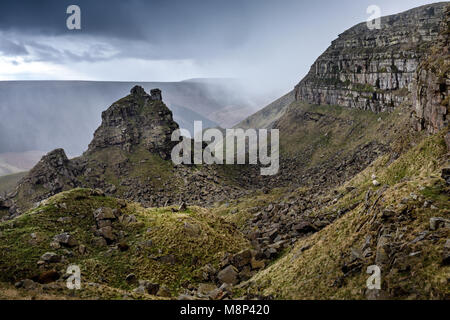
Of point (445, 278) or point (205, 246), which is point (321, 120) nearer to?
point (205, 246)

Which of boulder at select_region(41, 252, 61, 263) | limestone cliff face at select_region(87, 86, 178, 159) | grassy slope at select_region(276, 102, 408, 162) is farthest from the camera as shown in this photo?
limestone cliff face at select_region(87, 86, 178, 159)

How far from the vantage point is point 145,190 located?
105250mm

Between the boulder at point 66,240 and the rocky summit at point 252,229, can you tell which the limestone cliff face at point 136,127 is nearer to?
the rocky summit at point 252,229

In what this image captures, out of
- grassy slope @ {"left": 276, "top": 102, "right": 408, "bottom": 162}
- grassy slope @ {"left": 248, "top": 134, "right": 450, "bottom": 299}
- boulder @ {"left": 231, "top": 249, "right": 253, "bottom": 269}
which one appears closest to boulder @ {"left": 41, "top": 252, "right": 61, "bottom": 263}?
boulder @ {"left": 231, "top": 249, "right": 253, "bottom": 269}

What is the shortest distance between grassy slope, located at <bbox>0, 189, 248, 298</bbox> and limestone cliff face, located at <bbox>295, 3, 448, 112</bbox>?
9128cm

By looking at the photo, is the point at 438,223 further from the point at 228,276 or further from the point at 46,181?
the point at 46,181

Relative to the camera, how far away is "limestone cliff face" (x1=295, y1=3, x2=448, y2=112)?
120438 mm

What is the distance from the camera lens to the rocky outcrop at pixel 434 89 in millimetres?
47906

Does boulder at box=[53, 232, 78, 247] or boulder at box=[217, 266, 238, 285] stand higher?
boulder at box=[53, 232, 78, 247]

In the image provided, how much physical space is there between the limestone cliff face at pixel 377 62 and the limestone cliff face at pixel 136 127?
270ft

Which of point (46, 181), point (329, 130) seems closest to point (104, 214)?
point (46, 181)

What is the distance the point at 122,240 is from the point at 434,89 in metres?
49.9

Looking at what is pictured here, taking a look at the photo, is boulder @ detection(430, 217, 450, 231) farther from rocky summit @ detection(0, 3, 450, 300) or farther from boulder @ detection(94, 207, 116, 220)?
boulder @ detection(94, 207, 116, 220)
